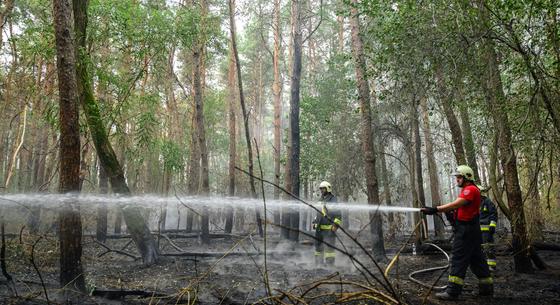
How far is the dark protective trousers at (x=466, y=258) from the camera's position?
555 cm

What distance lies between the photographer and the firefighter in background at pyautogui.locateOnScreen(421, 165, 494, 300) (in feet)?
18.2

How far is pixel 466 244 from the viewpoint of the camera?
5.61 meters

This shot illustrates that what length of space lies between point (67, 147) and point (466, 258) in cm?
625

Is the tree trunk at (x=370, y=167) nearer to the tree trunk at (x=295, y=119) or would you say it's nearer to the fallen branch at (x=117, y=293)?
the tree trunk at (x=295, y=119)

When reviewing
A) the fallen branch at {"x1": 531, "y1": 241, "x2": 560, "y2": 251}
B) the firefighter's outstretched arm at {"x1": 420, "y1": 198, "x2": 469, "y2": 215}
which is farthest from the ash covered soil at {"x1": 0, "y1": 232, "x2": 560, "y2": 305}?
the firefighter's outstretched arm at {"x1": 420, "y1": 198, "x2": 469, "y2": 215}

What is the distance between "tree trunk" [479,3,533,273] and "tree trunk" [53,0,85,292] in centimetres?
650

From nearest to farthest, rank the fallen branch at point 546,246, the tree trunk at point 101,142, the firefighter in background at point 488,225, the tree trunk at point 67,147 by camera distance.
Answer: the tree trunk at point 67,147 < the tree trunk at point 101,142 < the firefighter in background at point 488,225 < the fallen branch at point 546,246

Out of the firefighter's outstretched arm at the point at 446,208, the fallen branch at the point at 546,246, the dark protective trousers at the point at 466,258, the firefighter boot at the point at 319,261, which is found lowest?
the firefighter boot at the point at 319,261

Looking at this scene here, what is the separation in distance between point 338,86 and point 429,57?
1198 centimetres

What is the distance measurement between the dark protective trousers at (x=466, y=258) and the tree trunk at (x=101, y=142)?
21.4 ft

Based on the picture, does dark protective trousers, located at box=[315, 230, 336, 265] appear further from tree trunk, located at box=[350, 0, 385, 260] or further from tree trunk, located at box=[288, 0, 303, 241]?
tree trunk, located at box=[288, 0, 303, 241]

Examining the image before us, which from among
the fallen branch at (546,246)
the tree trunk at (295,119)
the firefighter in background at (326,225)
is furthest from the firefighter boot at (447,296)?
the tree trunk at (295,119)

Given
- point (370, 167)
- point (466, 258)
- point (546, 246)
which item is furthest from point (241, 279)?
point (546, 246)

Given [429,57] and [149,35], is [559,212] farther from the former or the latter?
[149,35]
